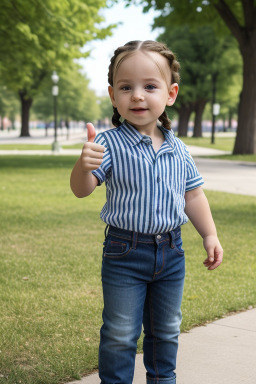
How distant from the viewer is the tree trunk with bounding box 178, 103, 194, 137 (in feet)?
180

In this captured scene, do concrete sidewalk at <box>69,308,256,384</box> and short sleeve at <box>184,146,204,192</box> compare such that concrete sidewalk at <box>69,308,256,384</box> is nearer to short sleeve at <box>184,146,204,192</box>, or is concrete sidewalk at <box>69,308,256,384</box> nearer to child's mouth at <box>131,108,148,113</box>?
short sleeve at <box>184,146,204,192</box>

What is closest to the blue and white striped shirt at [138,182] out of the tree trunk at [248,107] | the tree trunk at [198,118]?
the tree trunk at [248,107]

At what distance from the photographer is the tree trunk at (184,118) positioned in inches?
2154

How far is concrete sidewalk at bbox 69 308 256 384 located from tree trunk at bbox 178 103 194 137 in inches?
2001

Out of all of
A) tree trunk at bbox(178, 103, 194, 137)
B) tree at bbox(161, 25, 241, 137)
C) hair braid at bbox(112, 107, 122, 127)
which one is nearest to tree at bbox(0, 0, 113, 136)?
hair braid at bbox(112, 107, 122, 127)

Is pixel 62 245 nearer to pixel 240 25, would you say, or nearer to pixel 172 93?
pixel 172 93

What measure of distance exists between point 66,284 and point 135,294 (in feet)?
9.03

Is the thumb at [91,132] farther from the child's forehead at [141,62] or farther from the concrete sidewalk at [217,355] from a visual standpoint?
the concrete sidewalk at [217,355]

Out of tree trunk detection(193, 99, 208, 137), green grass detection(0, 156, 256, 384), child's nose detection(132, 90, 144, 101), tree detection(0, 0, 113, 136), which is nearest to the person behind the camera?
child's nose detection(132, 90, 144, 101)

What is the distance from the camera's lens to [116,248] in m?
2.62

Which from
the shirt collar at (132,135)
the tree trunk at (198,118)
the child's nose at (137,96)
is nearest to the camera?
the child's nose at (137,96)

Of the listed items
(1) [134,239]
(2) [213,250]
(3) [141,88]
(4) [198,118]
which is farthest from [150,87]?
(4) [198,118]

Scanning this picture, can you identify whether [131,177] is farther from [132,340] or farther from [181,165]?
[132,340]

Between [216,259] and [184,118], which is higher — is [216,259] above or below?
above
